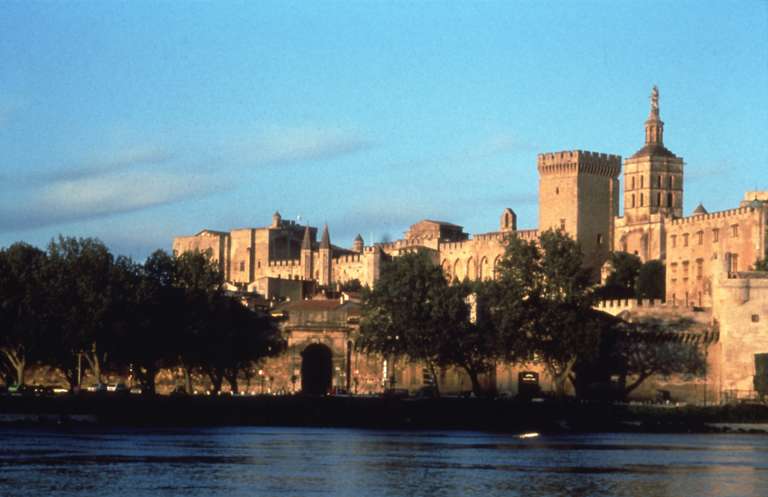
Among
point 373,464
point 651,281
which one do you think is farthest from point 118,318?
point 651,281

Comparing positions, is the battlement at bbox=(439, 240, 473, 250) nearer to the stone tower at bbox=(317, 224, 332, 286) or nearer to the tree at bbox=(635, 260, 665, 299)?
the stone tower at bbox=(317, 224, 332, 286)

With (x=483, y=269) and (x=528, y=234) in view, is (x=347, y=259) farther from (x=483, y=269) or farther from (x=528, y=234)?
(x=528, y=234)

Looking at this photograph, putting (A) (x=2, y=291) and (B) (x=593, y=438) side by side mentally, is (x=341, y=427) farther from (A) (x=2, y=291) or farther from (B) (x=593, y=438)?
(A) (x=2, y=291)

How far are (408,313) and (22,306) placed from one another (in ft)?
68.5

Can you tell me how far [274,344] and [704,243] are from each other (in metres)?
38.3

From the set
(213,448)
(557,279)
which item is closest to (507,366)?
(557,279)

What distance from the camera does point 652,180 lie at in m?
158

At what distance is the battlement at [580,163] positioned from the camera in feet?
527

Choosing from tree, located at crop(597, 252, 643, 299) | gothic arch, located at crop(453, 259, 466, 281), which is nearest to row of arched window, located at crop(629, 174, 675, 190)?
tree, located at crop(597, 252, 643, 299)

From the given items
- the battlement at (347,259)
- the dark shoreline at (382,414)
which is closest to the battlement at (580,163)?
the battlement at (347,259)

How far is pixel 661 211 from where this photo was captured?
6102 inches

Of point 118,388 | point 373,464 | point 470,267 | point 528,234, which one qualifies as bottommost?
point 373,464

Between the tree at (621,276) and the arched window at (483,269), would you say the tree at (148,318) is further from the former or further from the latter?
the arched window at (483,269)

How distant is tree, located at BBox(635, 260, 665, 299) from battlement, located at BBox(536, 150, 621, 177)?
1713 centimetres
